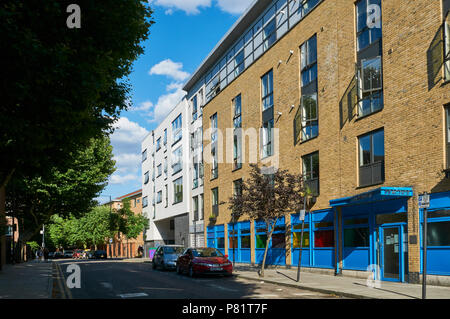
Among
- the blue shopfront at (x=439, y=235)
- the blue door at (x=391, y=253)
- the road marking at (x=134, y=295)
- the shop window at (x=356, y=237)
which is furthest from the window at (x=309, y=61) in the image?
the road marking at (x=134, y=295)

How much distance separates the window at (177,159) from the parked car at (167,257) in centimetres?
1939

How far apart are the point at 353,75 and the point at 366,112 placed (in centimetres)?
182

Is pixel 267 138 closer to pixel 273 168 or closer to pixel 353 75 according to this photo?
pixel 273 168

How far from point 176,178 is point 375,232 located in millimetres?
33574

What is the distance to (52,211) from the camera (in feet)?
132

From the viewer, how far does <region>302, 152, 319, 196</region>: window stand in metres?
23.4

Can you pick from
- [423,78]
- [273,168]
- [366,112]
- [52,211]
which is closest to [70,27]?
[423,78]

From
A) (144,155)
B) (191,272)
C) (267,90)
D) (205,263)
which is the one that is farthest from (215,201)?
(144,155)

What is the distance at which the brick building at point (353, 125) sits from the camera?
16234 millimetres

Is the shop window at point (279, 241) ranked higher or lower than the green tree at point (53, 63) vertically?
lower

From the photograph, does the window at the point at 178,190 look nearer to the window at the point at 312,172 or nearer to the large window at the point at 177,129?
the large window at the point at 177,129

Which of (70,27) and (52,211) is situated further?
(52,211)

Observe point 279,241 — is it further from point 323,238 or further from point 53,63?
point 53,63
